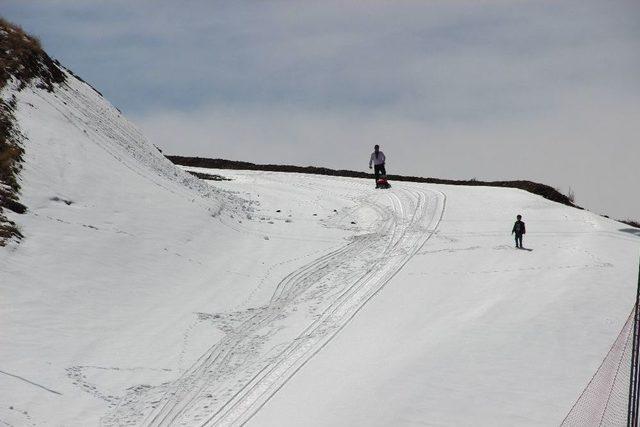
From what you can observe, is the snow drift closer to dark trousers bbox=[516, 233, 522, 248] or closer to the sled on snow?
dark trousers bbox=[516, 233, 522, 248]

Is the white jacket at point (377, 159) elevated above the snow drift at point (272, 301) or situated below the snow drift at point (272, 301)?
above

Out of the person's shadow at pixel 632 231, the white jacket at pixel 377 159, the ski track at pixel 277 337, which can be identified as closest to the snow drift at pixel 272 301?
the ski track at pixel 277 337

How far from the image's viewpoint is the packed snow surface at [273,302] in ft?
38.2

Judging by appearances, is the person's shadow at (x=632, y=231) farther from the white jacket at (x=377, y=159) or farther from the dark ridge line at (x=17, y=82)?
the dark ridge line at (x=17, y=82)

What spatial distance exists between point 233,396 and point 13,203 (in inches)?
333

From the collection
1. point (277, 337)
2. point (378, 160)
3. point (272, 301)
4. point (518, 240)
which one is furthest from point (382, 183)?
point (277, 337)

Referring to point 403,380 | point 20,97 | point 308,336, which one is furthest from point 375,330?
point 20,97

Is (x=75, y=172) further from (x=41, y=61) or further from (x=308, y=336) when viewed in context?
(x=308, y=336)

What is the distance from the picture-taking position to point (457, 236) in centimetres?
2214

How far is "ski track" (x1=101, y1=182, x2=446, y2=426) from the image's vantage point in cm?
1148

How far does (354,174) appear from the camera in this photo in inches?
1538

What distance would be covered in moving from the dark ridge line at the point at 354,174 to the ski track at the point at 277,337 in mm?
10249

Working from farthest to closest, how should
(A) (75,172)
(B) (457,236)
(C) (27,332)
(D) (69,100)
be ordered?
(D) (69,100)
(B) (457,236)
(A) (75,172)
(C) (27,332)

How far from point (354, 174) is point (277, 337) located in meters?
25.1
